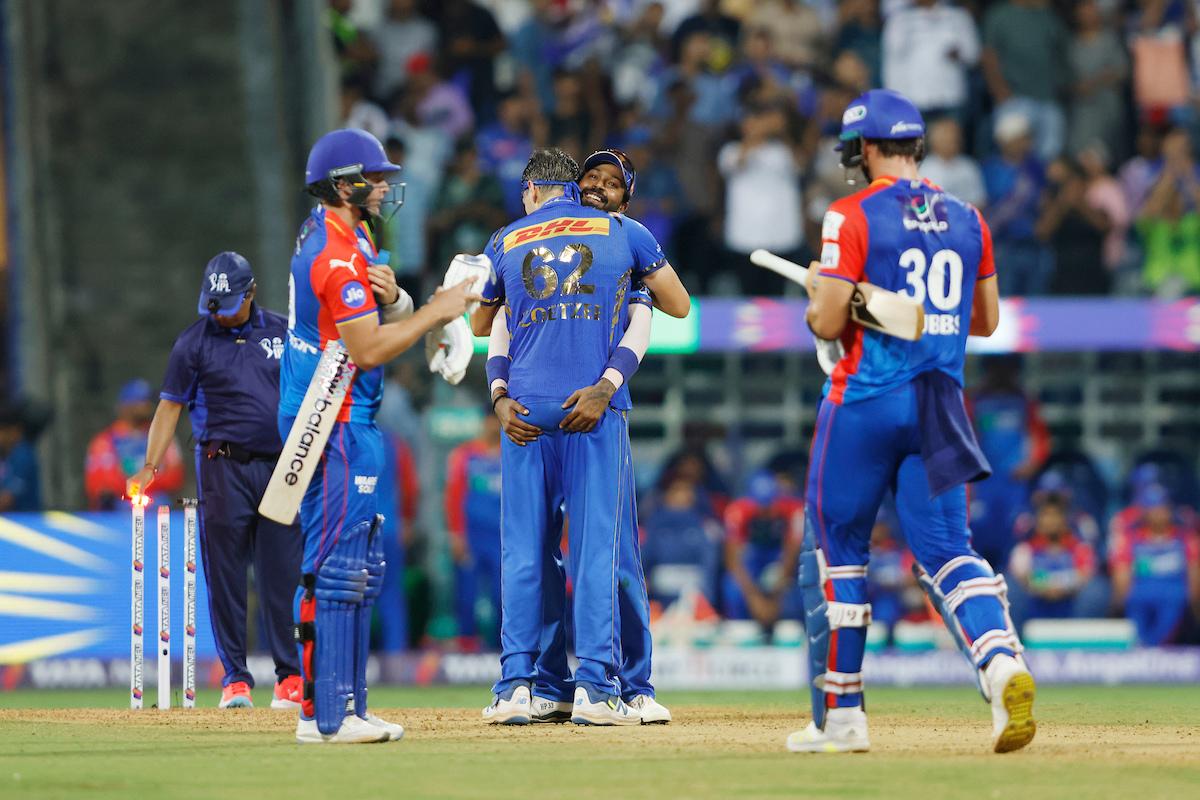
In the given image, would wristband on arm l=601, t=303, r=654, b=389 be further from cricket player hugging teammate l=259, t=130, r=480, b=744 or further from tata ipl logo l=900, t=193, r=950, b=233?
tata ipl logo l=900, t=193, r=950, b=233

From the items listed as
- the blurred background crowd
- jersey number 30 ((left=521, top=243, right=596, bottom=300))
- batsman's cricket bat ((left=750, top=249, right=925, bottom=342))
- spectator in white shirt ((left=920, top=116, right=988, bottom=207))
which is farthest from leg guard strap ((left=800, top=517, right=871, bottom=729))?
spectator in white shirt ((left=920, top=116, right=988, bottom=207))

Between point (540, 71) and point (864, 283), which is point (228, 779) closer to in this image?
point (864, 283)

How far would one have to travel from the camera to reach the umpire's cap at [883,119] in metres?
7.64

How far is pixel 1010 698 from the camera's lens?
287 inches

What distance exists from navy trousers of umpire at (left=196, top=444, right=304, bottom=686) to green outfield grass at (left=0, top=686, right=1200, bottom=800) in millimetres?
881

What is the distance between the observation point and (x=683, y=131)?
731 inches

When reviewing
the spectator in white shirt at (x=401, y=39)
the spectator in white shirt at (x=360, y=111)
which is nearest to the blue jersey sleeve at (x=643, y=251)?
the spectator in white shirt at (x=360, y=111)

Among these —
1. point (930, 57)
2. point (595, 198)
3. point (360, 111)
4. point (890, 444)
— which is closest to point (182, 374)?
point (595, 198)

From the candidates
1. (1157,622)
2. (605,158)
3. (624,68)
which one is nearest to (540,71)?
(624,68)

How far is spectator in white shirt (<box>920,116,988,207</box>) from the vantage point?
59.0 feet

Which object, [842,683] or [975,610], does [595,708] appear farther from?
[975,610]

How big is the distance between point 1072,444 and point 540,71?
19.8 feet

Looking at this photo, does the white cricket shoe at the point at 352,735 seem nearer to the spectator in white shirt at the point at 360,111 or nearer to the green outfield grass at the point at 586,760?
the green outfield grass at the point at 586,760

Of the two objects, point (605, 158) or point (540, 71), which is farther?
point (540, 71)
